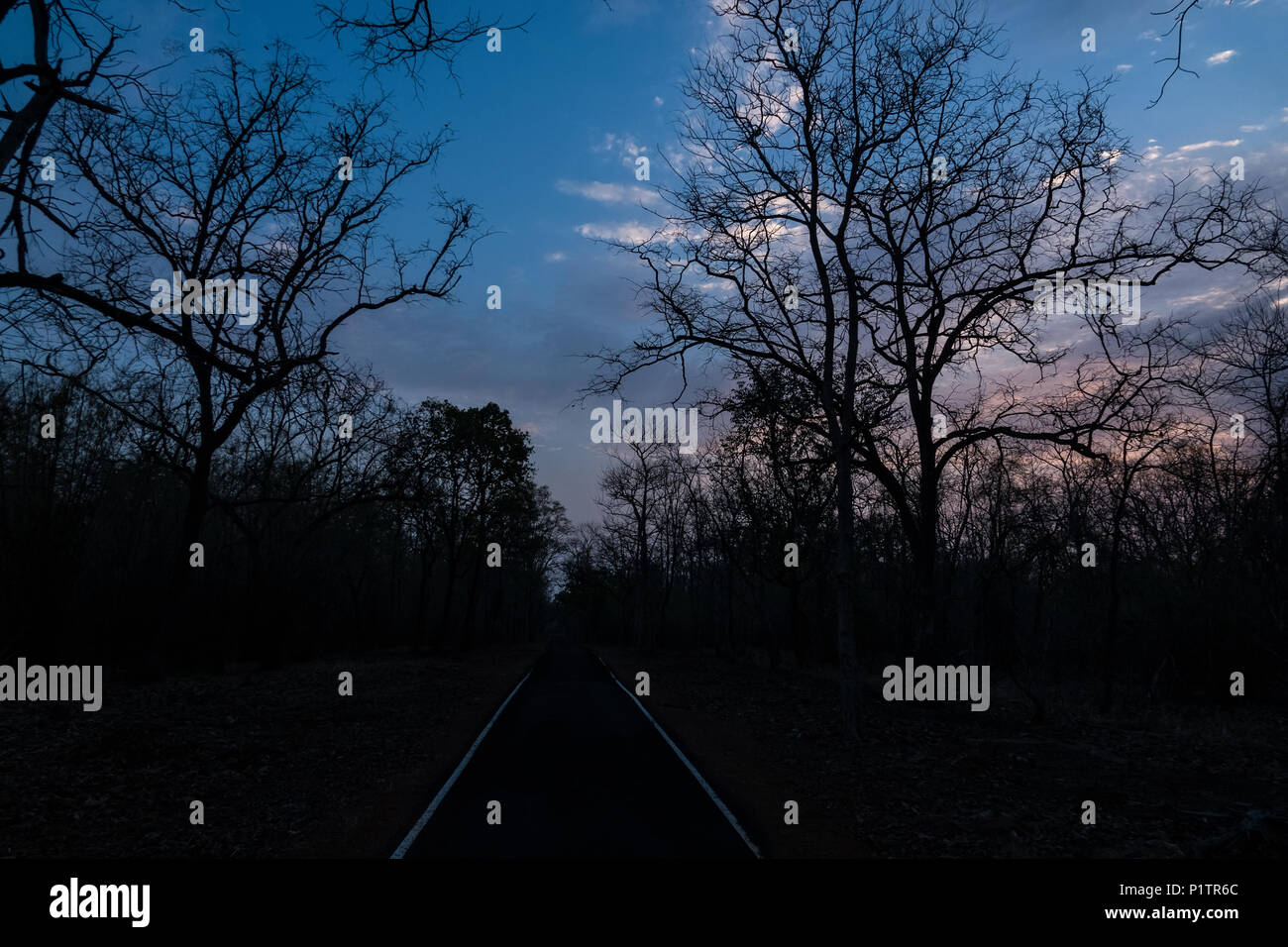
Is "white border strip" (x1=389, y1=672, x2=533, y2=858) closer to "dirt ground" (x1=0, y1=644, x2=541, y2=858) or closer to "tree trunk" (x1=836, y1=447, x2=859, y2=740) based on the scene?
"dirt ground" (x1=0, y1=644, x2=541, y2=858)

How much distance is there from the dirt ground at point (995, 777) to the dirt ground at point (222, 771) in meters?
4.48

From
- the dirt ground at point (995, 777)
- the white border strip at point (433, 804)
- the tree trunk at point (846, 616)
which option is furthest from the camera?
the tree trunk at point (846, 616)

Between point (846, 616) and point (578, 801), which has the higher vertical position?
point (846, 616)

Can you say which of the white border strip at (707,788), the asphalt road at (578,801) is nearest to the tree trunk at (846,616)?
the white border strip at (707,788)

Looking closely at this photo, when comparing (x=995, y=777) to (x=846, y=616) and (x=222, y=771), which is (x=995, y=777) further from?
(x=222, y=771)

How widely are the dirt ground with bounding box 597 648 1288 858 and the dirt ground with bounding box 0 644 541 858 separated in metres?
4.48

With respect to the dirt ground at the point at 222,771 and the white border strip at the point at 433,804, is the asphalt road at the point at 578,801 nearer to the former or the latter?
the white border strip at the point at 433,804

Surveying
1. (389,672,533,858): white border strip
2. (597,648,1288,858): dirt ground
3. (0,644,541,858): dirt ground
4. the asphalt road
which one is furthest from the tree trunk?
(0,644,541,858): dirt ground

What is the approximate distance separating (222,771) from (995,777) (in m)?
11.1

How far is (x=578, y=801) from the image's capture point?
29.7 feet

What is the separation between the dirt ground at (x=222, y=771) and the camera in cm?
773

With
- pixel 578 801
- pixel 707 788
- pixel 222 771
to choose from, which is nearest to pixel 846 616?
pixel 707 788
